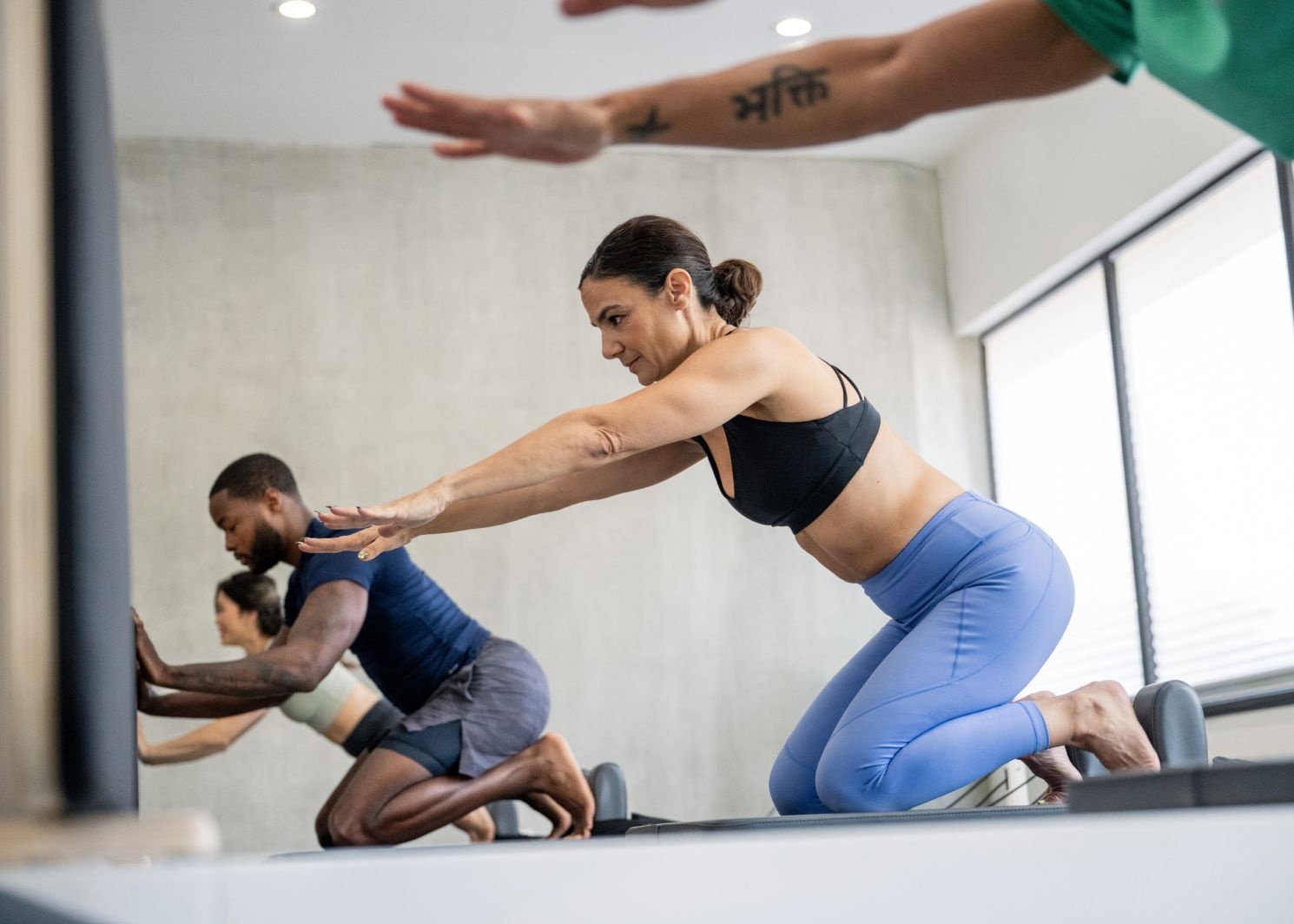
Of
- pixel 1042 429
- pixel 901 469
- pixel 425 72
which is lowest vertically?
pixel 901 469

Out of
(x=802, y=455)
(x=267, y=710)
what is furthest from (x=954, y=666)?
(x=267, y=710)

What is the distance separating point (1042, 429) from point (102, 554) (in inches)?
186

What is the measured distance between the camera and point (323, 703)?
151 inches

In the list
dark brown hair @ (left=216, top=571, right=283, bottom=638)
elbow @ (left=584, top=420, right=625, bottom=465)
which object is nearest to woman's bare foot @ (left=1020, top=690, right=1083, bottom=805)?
elbow @ (left=584, top=420, right=625, bottom=465)

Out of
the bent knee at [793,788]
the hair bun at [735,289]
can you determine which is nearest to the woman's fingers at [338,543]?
the hair bun at [735,289]

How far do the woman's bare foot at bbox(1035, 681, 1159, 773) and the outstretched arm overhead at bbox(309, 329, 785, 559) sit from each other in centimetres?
67

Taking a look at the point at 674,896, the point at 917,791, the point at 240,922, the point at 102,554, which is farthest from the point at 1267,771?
the point at 917,791

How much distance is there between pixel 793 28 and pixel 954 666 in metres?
2.87

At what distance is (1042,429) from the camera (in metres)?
5.14

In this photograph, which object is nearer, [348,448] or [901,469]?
[901,469]

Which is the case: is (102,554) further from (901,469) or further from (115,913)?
(901,469)

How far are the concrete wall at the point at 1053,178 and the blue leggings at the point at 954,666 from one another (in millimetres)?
2320

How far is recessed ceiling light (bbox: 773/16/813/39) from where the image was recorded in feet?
13.9

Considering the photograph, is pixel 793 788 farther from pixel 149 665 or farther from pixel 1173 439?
pixel 1173 439
